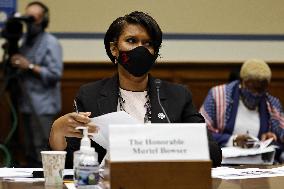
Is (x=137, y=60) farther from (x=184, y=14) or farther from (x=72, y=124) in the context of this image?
(x=184, y=14)

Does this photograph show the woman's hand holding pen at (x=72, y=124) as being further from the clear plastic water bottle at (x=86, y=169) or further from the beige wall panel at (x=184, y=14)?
the beige wall panel at (x=184, y=14)

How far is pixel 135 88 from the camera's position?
2.90m

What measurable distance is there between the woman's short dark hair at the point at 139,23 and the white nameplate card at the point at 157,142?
34.3 inches

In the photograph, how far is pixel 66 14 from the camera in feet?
20.9

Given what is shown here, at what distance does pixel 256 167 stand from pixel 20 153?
3353mm

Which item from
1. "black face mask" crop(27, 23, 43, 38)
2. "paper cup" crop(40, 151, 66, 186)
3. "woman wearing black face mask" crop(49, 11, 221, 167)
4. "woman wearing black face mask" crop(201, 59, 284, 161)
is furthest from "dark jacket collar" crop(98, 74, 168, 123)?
"black face mask" crop(27, 23, 43, 38)

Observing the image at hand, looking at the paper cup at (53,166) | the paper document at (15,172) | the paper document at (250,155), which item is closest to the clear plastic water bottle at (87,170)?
the paper cup at (53,166)

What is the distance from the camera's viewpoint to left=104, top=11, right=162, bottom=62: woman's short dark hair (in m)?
2.77

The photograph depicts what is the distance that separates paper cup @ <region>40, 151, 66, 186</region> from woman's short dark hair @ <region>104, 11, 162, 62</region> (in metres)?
0.74

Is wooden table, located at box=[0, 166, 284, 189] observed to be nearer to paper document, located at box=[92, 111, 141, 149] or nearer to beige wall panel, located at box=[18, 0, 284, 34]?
paper document, located at box=[92, 111, 141, 149]

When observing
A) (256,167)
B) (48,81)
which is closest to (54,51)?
(48,81)

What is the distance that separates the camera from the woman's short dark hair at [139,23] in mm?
2768

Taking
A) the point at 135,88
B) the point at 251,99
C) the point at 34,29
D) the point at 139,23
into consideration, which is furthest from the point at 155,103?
the point at 34,29

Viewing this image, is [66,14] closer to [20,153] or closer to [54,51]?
[54,51]
